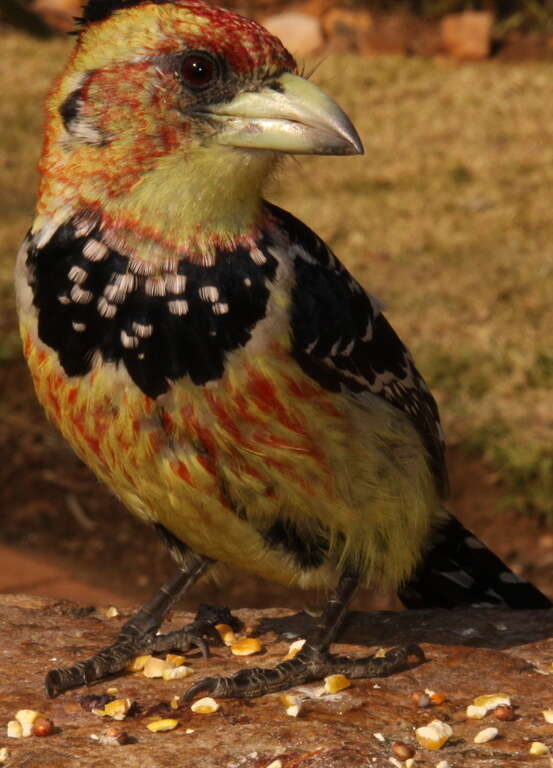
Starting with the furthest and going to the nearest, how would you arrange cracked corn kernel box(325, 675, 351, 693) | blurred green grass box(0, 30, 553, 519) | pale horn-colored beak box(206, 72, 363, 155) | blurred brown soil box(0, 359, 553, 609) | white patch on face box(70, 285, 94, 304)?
1. blurred green grass box(0, 30, 553, 519)
2. blurred brown soil box(0, 359, 553, 609)
3. cracked corn kernel box(325, 675, 351, 693)
4. white patch on face box(70, 285, 94, 304)
5. pale horn-colored beak box(206, 72, 363, 155)

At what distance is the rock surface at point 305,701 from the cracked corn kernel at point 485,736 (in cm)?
1

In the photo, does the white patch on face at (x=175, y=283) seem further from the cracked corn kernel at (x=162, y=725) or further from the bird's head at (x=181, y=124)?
the cracked corn kernel at (x=162, y=725)

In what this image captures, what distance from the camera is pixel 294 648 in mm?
3793

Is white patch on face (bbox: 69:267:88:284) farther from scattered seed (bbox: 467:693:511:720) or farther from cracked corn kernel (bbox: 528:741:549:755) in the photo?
cracked corn kernel (bbox: 528:741:549:755)

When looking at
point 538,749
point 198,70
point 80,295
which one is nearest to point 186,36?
point 198,70

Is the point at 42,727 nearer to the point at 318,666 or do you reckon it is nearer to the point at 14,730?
the point at 14,730

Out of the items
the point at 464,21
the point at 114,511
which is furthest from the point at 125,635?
the point at 464,21

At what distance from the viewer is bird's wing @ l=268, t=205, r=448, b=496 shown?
11.1 ft

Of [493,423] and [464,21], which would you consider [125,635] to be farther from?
[464,21]

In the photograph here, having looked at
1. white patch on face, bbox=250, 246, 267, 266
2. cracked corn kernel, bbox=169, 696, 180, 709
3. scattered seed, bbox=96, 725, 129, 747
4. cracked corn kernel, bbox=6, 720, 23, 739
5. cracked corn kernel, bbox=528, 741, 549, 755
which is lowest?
cracked corn kernel, bbox=6, 720, 23, 739

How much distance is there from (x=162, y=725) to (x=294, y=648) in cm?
57

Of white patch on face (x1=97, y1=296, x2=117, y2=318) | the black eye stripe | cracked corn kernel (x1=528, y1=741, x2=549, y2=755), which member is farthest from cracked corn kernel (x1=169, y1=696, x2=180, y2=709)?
the black eye stripe

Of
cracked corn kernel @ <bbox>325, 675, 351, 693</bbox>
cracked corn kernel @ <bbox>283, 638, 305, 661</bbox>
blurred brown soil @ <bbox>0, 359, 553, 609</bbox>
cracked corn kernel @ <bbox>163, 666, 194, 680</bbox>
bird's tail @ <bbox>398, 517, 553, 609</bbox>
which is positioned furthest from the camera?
blurred brown soil @ <bbox>0, 359, 553, 609</bbox>

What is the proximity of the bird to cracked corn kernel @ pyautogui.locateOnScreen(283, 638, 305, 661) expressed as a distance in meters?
0.30
